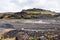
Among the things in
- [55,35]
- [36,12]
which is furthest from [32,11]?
[55,35]

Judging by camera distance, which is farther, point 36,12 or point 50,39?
point 36,12

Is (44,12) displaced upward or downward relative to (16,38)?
downward

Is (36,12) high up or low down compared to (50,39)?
down

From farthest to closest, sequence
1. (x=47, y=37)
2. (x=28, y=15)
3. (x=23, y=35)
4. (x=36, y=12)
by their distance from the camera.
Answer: (x=36, y=12) → (x=28, y=15) → (x=47, y=37) → (x=23, y=35)

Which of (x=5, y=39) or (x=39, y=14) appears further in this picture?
(x=39, y=14)

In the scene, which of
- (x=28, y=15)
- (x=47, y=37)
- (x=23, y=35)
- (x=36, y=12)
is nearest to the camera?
(x=23, y=35)

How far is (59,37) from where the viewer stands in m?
20.9

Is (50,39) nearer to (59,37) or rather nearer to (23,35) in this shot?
(59,37)

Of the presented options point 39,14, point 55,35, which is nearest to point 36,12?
point 39,14

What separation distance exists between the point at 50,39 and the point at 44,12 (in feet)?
218

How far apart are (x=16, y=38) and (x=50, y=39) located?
9.81 ft

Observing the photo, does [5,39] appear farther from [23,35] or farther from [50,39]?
[50,39]

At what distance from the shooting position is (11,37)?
791 inches

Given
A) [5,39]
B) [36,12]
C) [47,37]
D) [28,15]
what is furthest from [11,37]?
[36,12]
